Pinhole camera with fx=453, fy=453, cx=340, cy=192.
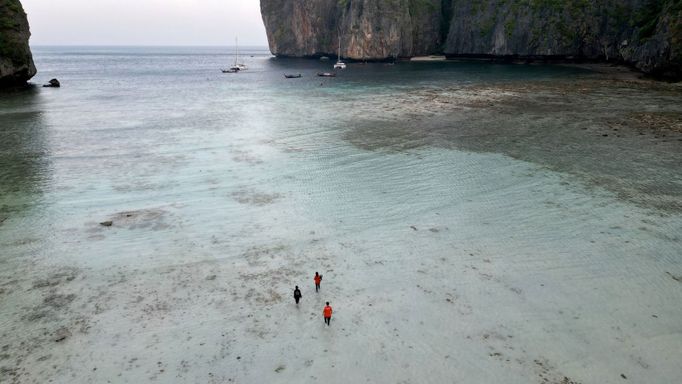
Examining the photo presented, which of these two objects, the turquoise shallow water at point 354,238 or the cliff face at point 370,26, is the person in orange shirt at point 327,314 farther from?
the cliff face at point 370,26

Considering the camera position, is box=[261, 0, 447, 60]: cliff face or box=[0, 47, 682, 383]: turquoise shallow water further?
box=[261, 0, 447, 60]: cliff face

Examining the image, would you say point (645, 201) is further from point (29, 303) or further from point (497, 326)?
point (29, 303)

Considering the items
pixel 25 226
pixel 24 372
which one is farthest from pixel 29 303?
pixel 25 226

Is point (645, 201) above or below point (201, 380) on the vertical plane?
above

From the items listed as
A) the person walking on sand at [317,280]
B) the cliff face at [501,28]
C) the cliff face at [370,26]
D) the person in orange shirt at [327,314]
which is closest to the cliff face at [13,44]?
the person walking on sand at [317,280]

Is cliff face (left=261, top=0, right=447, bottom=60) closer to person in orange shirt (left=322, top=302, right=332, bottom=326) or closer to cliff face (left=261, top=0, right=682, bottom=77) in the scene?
cliff face (left=261, top=0, right=682, bottom=77)

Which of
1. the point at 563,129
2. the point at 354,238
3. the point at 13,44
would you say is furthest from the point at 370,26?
the point at 354,238

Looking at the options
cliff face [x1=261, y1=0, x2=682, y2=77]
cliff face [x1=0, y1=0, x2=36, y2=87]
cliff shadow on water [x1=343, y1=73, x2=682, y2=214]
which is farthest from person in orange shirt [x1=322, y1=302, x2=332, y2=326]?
cliff face [x1=261, y1=0, x2=682, y2=77]
